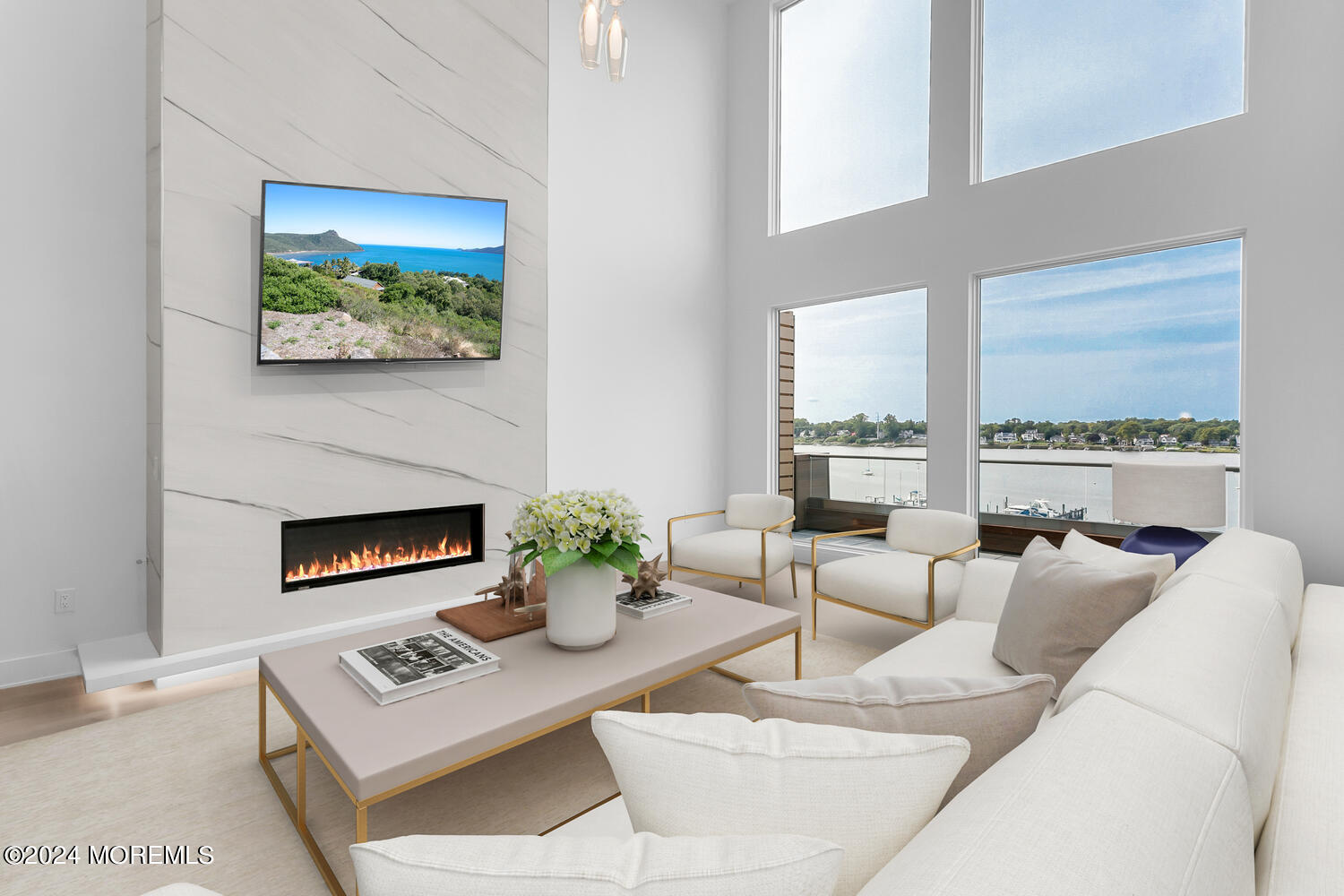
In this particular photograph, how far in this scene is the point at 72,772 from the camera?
2.29 m

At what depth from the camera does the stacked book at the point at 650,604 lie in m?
2.66

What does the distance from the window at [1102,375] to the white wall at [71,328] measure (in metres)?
4.85

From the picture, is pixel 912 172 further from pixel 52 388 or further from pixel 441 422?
pixel 52 388

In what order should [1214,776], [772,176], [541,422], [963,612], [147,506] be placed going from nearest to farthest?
[1214,776]
[963,612]
[147,506]
[541,422]
[772,176]

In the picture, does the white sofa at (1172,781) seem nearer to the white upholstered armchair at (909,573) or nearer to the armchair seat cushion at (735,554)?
the white upholstered armchair at (909,573)

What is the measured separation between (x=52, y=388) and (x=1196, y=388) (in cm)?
570

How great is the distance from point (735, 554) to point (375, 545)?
6.85 ft

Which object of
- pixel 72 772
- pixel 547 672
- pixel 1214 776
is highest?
pixel 1214 776

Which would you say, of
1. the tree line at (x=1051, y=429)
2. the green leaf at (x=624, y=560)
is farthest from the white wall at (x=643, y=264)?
the green leaf at (x=624, y=560)

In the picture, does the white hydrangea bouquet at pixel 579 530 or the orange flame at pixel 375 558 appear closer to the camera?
the white hydrangea bouquet at pixel 579 530

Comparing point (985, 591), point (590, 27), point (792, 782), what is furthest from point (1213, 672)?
point (590, 27)

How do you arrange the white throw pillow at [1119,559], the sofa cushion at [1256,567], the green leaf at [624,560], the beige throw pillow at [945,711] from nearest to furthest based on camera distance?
the beige throw pillow at [945,711], the sofa cushion at [1256,567], the white throw pillow at [1119,559], the green leaf at [624,560]

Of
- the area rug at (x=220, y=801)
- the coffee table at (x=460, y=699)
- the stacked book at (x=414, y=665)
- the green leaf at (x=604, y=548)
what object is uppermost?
the green leaf at (x=604, y=548)

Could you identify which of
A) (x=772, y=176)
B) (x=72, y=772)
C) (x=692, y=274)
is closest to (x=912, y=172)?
(x=772, y=176)
